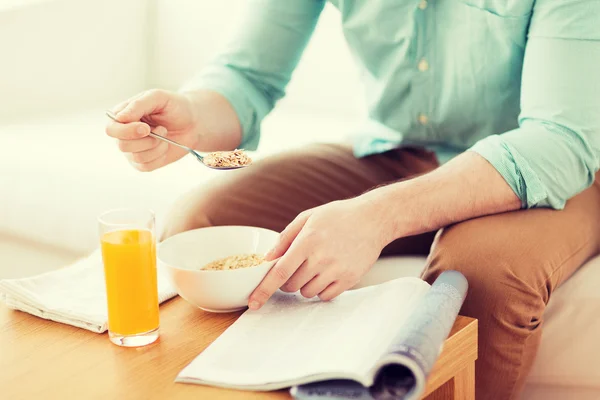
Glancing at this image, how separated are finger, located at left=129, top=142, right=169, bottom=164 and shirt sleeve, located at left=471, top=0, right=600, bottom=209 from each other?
1.62 ft

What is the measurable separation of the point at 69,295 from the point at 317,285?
337 millimetres

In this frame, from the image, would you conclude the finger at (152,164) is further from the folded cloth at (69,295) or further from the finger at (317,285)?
the finger at (317,285)

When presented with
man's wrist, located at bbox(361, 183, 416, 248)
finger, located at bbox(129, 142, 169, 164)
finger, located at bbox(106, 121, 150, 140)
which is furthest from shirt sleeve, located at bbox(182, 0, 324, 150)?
man's wrist, located at bbox(361, 183, 416, 248)

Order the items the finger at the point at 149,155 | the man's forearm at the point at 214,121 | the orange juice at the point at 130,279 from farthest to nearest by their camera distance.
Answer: the man's forearm at the point at 214,121 < the finger at the point at 149,155 < the orange juice at the point at 130,279

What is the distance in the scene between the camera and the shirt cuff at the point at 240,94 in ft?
5.34

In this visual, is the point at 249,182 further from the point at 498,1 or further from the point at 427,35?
the point at 498,1

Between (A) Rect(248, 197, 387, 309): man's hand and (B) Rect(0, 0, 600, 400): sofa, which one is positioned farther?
(B) Rect(0, 0, 600, 400): sofa

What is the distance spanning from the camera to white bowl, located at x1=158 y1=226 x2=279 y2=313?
3.58ft

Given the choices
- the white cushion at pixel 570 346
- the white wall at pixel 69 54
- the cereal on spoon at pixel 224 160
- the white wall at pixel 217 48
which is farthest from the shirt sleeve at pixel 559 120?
the white wall at pixel 69 54

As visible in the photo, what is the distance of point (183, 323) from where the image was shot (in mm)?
1120

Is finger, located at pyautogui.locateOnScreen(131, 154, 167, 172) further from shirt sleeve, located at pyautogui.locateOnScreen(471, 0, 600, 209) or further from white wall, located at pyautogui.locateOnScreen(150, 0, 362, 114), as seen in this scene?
white wall, located at pyautogui.locateOnScreen(150, 0, 362, 114)

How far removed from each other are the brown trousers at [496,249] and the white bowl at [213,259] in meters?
0.19

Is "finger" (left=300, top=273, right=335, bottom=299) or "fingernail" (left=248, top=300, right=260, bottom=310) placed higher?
"finger" (left=300, top=273, right=335, bottom=299)

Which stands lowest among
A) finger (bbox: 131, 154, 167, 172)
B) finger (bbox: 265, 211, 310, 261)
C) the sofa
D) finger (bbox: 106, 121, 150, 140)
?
the sofa
